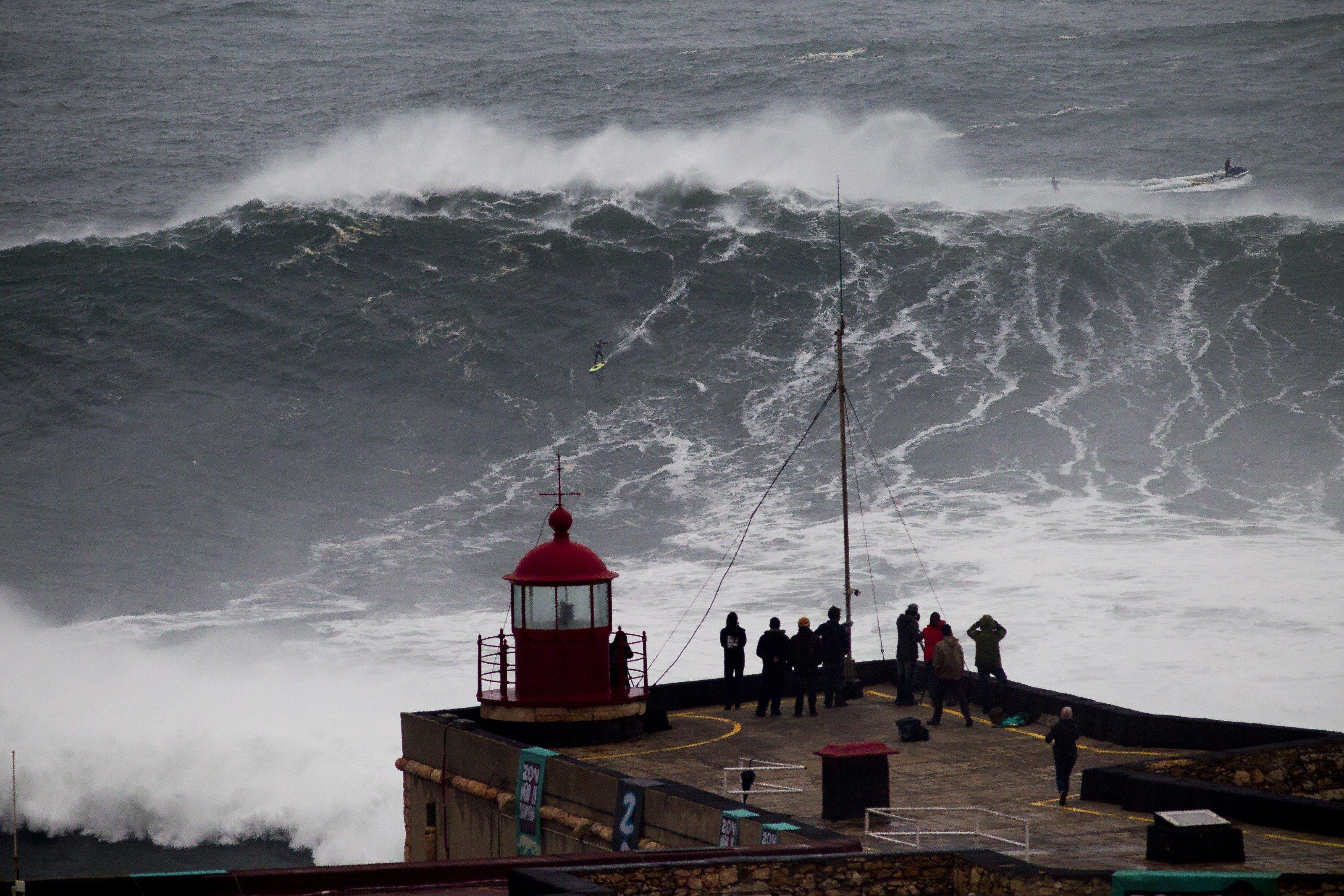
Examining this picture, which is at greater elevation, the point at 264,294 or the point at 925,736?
the point at 264,294

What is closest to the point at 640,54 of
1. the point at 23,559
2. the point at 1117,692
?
the point at 23,559

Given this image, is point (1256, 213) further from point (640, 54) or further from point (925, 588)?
point (640, 54)

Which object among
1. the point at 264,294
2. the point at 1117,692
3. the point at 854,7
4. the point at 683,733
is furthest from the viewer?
the point at 854,7

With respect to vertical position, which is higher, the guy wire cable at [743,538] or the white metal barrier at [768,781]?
the guy wire cable at [743,538]

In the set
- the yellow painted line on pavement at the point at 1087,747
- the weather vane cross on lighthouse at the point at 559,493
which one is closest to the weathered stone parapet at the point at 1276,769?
the yellow painted line on pavement at the point at 1087,747

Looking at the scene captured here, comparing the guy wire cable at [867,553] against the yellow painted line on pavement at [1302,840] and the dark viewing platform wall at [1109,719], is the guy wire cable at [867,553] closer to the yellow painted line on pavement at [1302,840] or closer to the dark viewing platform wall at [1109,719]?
the dark viewing platform wall at [1109,719]

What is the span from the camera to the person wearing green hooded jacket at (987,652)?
607 inches

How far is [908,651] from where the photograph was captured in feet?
53.4

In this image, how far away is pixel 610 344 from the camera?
39.3 m

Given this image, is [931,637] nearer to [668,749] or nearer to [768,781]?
[668,749]

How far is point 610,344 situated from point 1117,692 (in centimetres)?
1845

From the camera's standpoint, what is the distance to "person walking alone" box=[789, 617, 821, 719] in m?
16.1

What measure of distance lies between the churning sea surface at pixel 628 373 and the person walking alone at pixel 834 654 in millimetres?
6963

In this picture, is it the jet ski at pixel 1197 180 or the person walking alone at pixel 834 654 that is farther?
the jet ski at pixel 1197 180
